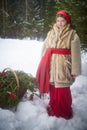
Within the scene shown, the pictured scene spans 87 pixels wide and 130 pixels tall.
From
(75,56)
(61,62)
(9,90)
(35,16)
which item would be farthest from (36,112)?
(35,16)

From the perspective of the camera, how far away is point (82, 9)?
16.1 feet

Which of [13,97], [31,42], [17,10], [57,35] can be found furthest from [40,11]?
[13,97]

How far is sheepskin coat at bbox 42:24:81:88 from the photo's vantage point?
3.62 meters

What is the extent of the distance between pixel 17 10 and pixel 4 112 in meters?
3.37

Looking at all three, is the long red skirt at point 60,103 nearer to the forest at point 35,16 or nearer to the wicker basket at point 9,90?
the wicker basket at point 9,90

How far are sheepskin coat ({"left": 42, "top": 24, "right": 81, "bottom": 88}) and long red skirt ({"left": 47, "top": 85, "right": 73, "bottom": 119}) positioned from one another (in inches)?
5.4

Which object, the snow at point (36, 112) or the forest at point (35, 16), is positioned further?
the forest at point (35, 16)

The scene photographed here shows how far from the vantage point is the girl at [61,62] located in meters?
3.63

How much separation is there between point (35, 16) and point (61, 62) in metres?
2.93

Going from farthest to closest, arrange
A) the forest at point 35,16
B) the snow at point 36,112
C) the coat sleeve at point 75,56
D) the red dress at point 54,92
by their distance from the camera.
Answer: the forest at point 35,16, the red dress at point 54,92, the coat sleeve at point 75,56, the snow at point 36,112

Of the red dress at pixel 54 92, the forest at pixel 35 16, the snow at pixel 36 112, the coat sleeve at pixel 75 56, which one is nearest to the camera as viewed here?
the snow at pixel 36 112

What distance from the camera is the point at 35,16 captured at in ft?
20.9

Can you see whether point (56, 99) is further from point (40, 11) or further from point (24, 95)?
point (40, 11)

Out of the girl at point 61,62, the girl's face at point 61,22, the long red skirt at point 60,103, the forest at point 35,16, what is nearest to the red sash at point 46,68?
the girl at point 61,62
